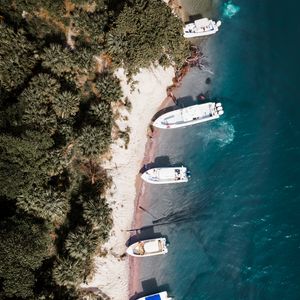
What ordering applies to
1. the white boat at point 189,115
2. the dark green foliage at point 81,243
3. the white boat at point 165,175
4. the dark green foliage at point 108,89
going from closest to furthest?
the dark green foliage at point 81,243, the dark green foliage at point 108,89, the white boat at point 165,175, the white boat at point 189,115

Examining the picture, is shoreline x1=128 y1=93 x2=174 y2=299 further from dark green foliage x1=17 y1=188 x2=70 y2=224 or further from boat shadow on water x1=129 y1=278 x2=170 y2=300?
dark green foliage x1=17 y1=188 x2=70 y2=224

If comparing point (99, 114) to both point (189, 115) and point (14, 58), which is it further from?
point (189, 115)

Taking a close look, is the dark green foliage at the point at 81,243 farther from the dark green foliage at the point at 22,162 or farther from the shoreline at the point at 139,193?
the shoreline at the point at 139,193

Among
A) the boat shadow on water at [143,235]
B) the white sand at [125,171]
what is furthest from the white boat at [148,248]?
the white sand at [125,171]

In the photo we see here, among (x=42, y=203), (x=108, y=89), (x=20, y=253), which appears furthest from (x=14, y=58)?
(x=20, y=253)

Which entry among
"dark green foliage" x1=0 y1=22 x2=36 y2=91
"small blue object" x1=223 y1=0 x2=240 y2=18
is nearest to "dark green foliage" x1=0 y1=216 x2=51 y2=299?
"dark green foliage" x1=0 y1=22 x2=36 y2=91

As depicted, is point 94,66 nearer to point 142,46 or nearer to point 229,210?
point 142,46
